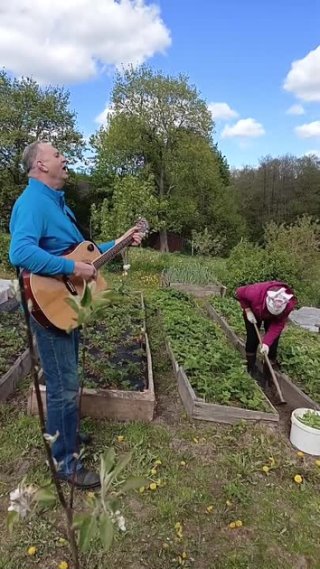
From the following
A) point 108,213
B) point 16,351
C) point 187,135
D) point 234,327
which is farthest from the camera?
point 187,135

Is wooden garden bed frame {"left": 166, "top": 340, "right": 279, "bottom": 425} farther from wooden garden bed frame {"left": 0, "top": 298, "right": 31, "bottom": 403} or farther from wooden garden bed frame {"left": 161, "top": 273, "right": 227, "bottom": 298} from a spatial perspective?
wooden garden bed frame {"left": 161, "top": 273, "right": 227, "bottom": 298}

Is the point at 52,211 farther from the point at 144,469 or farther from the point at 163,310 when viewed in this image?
the point at 163,310

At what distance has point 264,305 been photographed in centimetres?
429

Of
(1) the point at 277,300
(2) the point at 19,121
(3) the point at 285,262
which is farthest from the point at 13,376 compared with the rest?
(2) the point at 19,121

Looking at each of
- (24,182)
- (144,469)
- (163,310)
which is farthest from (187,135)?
(144,469)

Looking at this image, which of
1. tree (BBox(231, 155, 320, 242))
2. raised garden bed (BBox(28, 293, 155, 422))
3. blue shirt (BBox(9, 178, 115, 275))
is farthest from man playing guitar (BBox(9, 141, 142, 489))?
tree (BBox(231, 155, 320, 242))

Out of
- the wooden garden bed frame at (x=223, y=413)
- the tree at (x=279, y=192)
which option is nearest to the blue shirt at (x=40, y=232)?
the wooden garden bed frame at (x=223, y=413)

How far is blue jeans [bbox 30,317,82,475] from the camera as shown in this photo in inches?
91.9

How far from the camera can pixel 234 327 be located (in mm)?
6160

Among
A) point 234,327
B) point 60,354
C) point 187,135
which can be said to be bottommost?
point 234,327

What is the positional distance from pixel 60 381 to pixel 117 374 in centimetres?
133

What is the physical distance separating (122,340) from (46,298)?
271cm

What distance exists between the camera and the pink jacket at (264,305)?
13.7 feet

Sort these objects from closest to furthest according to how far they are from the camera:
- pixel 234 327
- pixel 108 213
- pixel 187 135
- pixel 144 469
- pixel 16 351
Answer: pixel 144 469 → pixel 16 351 → pixel 234 327 → pixel 108 213 → pixel 187 135
